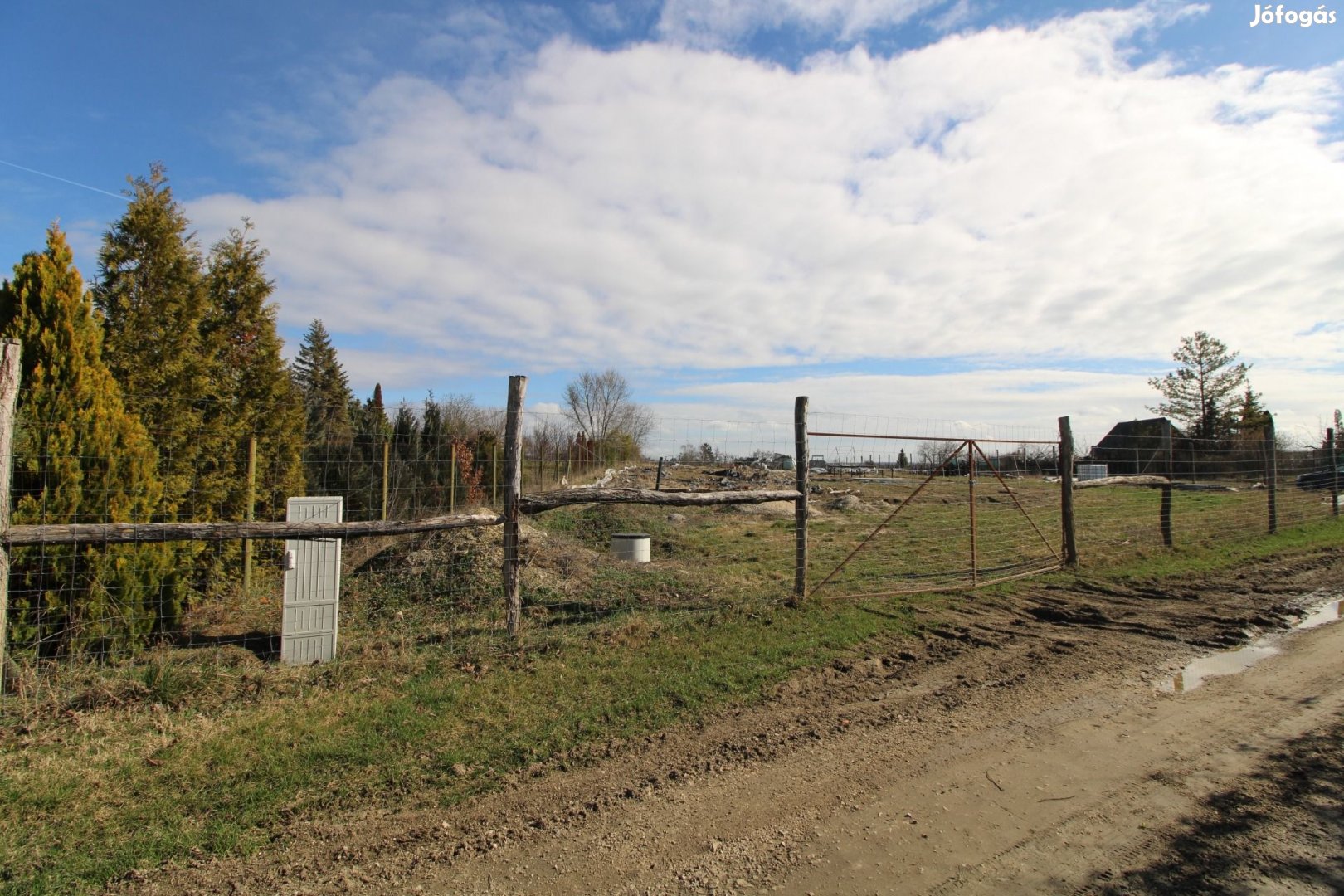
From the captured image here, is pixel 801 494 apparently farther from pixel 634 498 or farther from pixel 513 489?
pixel 513 489

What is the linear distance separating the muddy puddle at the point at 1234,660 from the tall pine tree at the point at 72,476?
27.2ft

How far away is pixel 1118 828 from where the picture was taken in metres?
3.10

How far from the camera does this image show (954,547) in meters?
12.1

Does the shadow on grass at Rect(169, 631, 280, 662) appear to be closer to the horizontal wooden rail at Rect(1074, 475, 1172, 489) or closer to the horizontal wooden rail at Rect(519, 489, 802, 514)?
the horizontal wooden rail at Rect(519, 489, 802, 514)

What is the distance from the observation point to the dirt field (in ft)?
9.11

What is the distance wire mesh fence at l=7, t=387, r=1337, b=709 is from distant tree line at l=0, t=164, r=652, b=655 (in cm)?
3

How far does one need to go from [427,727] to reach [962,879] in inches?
124

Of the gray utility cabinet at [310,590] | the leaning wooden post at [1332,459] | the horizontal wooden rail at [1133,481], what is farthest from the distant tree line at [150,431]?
the leaning wooden post at [1332,459]

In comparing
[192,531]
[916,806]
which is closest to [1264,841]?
[916,806]

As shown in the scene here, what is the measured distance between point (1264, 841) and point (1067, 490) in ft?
25.6

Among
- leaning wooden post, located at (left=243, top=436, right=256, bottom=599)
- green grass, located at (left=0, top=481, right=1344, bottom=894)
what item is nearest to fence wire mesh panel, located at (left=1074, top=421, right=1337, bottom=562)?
green grass, located at (left=0, top=481, right=1344, bottom=894)

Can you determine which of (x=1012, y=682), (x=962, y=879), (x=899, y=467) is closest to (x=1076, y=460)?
(x=899, y=467)

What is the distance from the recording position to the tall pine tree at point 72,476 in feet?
16.8

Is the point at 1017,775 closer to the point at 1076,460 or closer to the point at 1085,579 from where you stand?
the point at 1085,579
